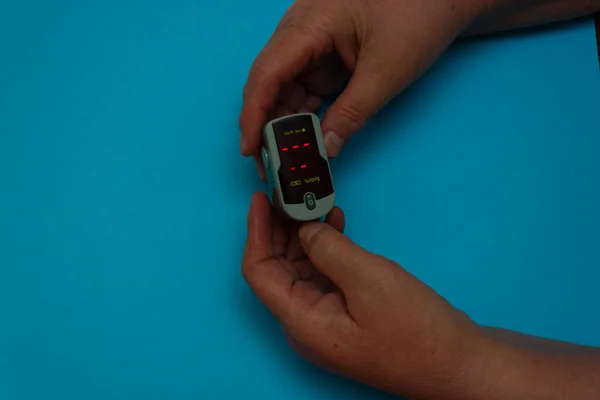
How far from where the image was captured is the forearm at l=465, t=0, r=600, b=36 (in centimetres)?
93

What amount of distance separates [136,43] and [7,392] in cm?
59

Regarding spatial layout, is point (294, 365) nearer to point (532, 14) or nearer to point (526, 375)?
point (526, 375)

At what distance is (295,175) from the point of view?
2.47ft

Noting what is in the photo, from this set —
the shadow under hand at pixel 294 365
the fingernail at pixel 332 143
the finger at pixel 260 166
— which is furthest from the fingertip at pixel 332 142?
the shadow under hand at pixel 294 365

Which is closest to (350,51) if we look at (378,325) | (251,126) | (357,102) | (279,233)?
(357,102)

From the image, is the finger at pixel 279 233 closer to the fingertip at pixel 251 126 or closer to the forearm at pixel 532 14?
the fingertip at pixel 251 126

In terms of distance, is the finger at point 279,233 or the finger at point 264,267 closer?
the finger at point 264,267

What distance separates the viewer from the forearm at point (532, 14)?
0.93 m

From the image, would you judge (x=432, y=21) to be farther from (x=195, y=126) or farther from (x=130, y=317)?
(x=130, y=317)

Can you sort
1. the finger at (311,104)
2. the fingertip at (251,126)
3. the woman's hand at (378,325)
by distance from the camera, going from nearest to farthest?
1. the woman's hand at (378,325)
2. the fingertip at (251,126)
3. the finger at (311,104)

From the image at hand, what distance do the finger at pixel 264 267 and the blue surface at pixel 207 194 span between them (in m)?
0.12

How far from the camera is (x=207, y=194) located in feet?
2.93

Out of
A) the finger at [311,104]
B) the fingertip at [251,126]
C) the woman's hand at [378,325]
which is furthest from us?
the finger at [311,104]

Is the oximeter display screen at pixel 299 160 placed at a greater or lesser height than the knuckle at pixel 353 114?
lesser
